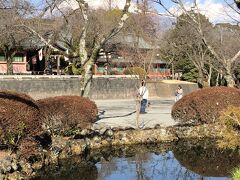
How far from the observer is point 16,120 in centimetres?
1051

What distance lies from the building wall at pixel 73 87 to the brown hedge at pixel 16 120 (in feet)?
73.9

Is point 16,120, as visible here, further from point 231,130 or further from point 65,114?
point 231,130

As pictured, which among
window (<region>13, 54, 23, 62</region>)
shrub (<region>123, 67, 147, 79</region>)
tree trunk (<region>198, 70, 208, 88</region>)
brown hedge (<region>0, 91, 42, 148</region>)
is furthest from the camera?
tree trunk (<region>198, 70, 208, 88</region>)

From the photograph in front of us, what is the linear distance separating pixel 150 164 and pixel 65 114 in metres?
3.47

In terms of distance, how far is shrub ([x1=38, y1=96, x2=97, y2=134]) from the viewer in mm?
13312

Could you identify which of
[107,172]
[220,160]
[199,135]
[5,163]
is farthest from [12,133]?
[199,135]

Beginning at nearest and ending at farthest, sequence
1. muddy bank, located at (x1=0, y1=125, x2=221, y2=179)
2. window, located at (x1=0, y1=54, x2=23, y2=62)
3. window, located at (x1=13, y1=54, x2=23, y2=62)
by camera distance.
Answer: muddy bank, located at (x1=0, y1=125, x2=221, y2=179) → window, located at (x1=0, y1=54, x2=23, y2=62) → window, located at (x1=13, y1=54, x2=23, y2=62)

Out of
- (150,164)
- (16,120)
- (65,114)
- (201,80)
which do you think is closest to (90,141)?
(65,114)

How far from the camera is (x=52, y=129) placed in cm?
1341

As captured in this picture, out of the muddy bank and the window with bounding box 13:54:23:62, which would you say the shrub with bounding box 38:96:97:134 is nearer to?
the muddy bank

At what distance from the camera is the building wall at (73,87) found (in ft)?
112

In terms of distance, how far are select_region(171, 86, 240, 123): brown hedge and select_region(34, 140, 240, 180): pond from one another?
96.7 inches

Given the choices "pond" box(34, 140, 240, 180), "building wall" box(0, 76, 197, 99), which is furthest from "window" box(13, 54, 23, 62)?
"pond" box(34, 140, 240, 180)

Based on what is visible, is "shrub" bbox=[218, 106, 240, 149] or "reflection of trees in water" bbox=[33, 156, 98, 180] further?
"reflection of trees in water" bbox=[33, 156, 98, 180]
